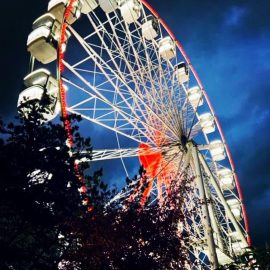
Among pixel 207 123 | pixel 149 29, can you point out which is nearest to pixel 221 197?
pixel 207 123

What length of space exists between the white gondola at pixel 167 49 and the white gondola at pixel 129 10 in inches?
70.3

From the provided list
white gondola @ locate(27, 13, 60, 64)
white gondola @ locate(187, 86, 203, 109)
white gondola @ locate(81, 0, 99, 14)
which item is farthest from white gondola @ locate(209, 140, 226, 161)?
white gondola @ locate(27, 13, 60, 64)

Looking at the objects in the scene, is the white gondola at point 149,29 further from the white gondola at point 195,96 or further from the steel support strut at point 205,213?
the steel support strut at point 205,213

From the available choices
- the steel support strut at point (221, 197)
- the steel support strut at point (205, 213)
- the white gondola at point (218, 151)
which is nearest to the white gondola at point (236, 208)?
the white gondola at point (218, 151)

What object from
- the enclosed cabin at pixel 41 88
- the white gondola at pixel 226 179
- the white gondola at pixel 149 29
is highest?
the white gondola at pixel 149 29

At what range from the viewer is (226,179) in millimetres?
19094

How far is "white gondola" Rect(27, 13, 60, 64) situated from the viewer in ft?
42.0

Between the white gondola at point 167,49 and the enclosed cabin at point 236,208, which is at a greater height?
the white gondola at point 167,49

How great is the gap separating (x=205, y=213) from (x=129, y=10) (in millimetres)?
8600

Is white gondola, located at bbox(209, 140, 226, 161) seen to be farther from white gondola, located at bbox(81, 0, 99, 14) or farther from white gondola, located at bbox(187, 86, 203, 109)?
white gondola, located at bbox(81, 0, 99, 14)

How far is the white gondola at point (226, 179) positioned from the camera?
19047 mm

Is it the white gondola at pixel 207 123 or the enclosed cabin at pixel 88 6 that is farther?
the white gondola at pixel 207 123

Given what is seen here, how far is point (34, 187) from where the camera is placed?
Answer: 8.52 metres

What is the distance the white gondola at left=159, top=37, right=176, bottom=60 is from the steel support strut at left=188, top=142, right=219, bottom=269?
4532 mm
